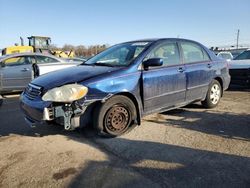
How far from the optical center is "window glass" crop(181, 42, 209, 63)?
5.81 meters

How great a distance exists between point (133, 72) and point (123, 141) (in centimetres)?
116

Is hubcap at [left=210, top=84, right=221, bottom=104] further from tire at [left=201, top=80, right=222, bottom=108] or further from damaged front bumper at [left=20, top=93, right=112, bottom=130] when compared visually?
damaged front bumper at [left=20, top=93, right=112, bottom=130]

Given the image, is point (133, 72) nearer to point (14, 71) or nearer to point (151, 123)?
point (151, 123)

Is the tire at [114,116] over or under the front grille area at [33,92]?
under

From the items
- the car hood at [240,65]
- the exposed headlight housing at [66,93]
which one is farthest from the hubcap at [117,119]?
the car hood at [240,65]

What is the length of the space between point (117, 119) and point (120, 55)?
1.37 metres

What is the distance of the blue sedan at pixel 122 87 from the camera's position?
4223 millimetres

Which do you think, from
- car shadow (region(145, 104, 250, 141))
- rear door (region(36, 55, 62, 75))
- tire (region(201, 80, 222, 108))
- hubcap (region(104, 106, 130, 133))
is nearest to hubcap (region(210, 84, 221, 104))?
tire (region(201, 80, 222, 108))

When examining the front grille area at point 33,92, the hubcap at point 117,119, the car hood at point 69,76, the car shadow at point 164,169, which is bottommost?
the car shadow at point 164,169

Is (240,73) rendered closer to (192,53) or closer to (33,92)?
(192,53)

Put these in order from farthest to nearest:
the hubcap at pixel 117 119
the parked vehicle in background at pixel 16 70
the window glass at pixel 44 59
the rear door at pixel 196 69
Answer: the window glass at pixel 44 59, the parked vehicle in background at pixel 16 70, the rear door at pixel 196 69, the hubcap at pixel 117 119

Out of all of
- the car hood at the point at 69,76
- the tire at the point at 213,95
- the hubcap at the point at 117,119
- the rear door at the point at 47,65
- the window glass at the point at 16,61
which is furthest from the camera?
the window glass at the point at 16,61

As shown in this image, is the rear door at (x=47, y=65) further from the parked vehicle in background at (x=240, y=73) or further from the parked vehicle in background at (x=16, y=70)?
the parked vehicle in background at (x=240, y=73)

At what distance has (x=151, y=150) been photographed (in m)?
4.10
